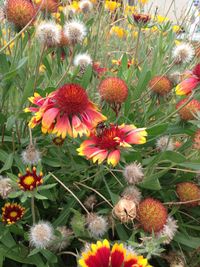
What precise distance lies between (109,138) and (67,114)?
13cm

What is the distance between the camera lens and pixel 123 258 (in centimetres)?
85

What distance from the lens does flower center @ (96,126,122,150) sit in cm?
105

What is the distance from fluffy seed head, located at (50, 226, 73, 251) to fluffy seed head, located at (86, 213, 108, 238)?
6 cm

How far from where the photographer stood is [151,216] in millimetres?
1000

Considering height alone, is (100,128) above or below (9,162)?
above

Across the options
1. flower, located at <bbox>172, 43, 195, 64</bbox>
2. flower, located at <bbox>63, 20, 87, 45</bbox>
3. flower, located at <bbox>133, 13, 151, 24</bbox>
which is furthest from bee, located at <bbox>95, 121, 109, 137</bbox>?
flower, located at <bbox>133, 13, 151, 24</bbox>

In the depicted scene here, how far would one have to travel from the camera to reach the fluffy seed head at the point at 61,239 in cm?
105

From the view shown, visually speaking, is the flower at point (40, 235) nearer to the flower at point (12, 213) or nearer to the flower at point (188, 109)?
the flower at point (12, 213)

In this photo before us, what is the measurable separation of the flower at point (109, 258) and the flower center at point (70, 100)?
1.22ft

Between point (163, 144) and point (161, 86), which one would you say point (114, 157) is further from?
point (161, 86)

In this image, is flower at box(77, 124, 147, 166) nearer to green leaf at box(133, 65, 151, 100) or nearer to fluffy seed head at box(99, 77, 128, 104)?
fluffy seed head at box(99, 77, 128, 104)

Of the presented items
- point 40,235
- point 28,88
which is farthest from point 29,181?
point 28,88

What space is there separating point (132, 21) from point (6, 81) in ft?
2.01

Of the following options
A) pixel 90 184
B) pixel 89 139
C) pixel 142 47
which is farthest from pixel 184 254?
pixel 142 47
